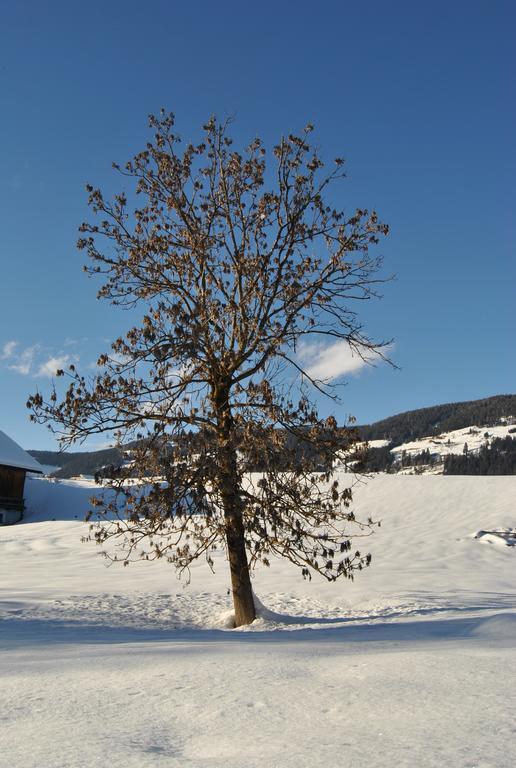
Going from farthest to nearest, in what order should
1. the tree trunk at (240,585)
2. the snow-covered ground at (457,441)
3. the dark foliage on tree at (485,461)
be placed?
the snow-covered ground at (457,441)
the dark foliage on tree at (485,461)
the tree trunk at (240,585)

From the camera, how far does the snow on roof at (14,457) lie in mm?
34656

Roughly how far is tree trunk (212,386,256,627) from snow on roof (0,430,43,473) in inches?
1059

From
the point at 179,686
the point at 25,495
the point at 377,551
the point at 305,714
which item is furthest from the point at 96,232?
the point at 25,495

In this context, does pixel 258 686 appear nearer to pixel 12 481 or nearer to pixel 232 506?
pixel 232 506

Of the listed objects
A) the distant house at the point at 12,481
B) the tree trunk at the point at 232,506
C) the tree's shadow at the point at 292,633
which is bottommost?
the tree's shadow at the point at 292,633

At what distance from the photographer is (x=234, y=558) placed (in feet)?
32.5

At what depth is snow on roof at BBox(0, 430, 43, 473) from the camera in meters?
34.7

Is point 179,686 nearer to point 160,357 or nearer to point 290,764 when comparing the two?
point 290,764

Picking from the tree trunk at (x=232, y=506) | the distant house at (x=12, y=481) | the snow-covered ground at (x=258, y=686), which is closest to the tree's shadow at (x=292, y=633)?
the snow-covered ground at (x=258, y=686)

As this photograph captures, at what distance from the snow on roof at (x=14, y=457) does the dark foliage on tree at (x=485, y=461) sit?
330ft

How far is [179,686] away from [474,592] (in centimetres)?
1118

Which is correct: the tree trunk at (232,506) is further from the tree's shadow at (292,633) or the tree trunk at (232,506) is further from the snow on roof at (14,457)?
the snow on roof at (14,457)

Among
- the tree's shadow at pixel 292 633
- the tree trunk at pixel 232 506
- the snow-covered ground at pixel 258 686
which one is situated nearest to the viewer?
the snow-covered ground at pixel 258 686

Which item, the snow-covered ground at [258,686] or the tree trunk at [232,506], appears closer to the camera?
the snow-covered ground at [258,686]
